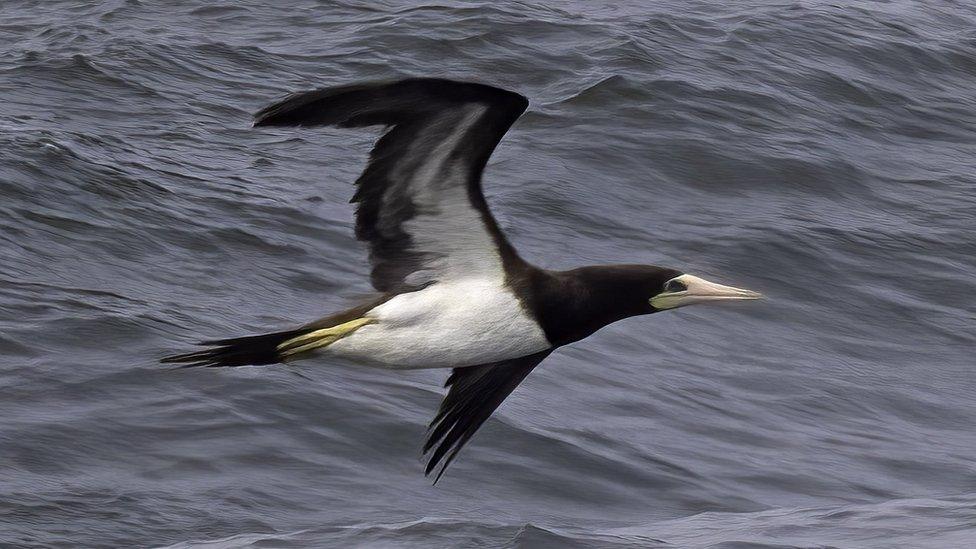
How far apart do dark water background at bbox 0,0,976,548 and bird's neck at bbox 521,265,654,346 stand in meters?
2.10

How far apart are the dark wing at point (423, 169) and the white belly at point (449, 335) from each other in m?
0.15

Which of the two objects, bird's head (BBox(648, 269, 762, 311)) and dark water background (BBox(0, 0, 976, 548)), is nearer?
bird's head (BBox(648, 269, 762, 311))

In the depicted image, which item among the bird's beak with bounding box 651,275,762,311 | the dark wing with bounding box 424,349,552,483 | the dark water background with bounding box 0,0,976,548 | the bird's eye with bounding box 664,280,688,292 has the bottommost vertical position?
the dark water background with bounding box 0,0,976,548

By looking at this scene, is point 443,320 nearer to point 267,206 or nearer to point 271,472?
point 271,472

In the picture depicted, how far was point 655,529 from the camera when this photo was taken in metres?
8.56

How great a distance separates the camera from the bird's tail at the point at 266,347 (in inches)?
229

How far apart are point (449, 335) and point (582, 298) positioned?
1.60 ft

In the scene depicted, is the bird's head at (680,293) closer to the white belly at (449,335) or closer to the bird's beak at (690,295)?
the bird's beak at (690,295)

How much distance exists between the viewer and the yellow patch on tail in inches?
235

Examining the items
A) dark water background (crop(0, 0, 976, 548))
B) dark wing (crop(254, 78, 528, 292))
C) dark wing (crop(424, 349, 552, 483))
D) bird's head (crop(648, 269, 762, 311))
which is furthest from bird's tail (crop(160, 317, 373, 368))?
dark water background (crop(0, 0, 976, 548))

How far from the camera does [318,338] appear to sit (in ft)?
19.9

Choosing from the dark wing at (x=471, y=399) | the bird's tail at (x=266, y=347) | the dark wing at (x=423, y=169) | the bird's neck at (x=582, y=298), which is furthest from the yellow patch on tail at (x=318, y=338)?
the dark wing at (x=471, y=399)

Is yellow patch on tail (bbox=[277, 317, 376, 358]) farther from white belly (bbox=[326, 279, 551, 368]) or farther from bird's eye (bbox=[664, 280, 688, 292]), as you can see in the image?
bird's eye (bbox=[664, 280, 688, 292])

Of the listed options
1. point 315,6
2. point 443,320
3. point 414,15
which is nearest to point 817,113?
point 414,15
